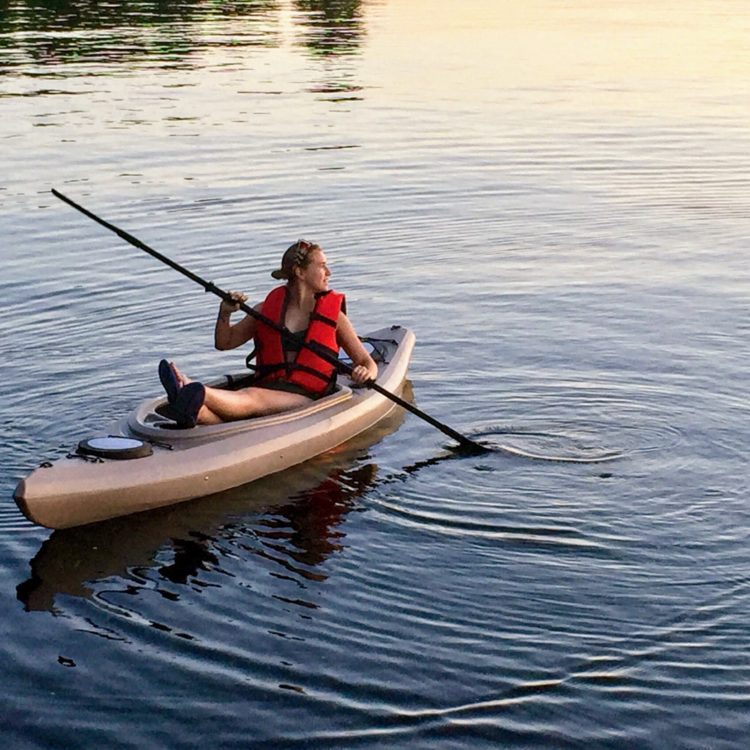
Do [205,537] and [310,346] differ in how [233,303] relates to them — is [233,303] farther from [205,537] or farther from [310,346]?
[205,537]

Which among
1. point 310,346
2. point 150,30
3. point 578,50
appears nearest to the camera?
point 310,346

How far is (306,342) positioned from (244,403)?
0.60 m

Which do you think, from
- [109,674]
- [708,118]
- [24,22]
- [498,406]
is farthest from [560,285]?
[24,22]

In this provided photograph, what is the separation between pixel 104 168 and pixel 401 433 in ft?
33.6

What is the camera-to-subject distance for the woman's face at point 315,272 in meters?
8.80

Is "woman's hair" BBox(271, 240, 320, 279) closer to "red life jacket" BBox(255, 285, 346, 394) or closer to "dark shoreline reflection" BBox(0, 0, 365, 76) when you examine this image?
"red life jacket" BBox(255, 285, 346, 394)

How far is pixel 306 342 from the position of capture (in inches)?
352

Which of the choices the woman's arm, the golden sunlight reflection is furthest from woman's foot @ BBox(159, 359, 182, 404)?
the golden sunlight reflection

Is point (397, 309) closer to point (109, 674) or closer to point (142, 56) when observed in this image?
point (109, 674)

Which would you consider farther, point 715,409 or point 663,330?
point 663,330

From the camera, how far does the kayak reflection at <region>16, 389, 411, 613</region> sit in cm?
734

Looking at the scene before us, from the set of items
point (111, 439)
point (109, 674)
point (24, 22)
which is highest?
point (24, 22)

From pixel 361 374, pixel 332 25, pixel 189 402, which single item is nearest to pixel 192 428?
→ pixel 189 402

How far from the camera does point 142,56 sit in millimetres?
31266
